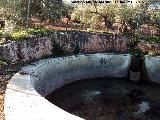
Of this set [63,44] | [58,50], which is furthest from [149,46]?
[58,50]

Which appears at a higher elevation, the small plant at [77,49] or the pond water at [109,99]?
the small plant at [77,49]

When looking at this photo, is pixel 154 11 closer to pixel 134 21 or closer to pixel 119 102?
pixel 134 21

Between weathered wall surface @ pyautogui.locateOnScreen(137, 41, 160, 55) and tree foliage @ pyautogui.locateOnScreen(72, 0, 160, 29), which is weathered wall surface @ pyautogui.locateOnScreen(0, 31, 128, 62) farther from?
tree foliage @ pyautogui.locateOnScreen(72, 0, 160, 29)

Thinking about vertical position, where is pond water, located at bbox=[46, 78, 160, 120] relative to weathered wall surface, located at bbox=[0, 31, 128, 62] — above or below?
below

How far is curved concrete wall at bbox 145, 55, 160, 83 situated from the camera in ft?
120

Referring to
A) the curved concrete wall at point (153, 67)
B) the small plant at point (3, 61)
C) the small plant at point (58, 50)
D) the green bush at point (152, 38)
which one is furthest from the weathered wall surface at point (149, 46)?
the small plant at point (3, 61)

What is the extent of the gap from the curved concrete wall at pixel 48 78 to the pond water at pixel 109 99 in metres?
0.81

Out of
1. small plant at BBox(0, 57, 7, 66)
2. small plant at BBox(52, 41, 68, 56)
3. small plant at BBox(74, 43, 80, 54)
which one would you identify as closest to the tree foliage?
small plant at BBox(74, 43, 80, 54)

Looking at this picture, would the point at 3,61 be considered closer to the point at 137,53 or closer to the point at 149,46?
the point at 137,53

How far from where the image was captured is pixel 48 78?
31141 mm

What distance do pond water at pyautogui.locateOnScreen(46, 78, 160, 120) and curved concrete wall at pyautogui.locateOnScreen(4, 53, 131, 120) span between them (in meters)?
0.81

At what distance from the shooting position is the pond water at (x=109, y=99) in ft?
90.6

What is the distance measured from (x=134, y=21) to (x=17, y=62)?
15.6 meters

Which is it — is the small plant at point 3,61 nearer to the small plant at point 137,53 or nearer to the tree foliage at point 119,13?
the small plant at point 137,53
